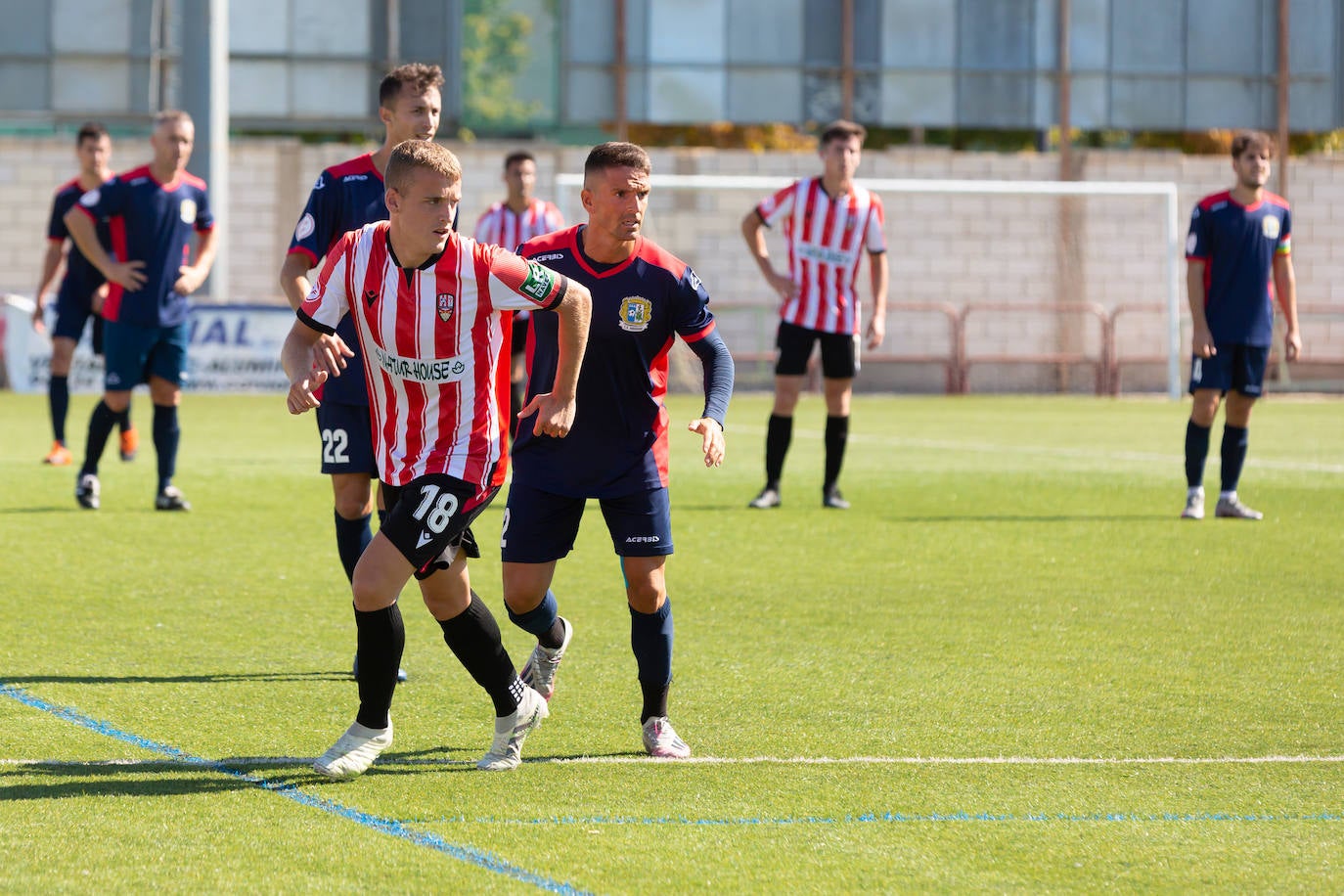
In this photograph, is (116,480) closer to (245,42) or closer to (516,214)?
(516,214)

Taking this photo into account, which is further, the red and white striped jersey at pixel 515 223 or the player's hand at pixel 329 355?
the red and white striped jersey at pixel 515 223

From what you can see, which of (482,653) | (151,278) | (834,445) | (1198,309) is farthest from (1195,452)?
(482,653)

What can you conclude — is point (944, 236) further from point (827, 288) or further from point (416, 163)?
point (416, 163)

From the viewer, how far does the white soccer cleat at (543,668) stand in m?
5.16

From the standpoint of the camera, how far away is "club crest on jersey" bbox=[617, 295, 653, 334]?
483 cm

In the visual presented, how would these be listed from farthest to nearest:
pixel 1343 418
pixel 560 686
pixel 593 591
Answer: pixel 1343 418 → pixel 593 591 → pixel 560 686

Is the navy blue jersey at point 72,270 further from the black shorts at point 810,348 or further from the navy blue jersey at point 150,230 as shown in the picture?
the black shorts at point 810,348

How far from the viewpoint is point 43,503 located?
32.6ft

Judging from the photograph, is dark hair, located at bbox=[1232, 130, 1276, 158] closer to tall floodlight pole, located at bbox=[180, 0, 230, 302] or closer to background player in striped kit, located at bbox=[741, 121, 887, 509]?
background player in striped kit, located at bbox=[741, 121, 887, 509]

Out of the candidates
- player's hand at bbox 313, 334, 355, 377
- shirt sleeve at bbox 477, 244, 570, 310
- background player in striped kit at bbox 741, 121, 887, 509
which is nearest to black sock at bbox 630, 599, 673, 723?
shirt sleeve at bbox 477, 244, 570, 310

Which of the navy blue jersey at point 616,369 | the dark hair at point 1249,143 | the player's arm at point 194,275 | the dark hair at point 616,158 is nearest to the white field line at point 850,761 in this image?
the navy blue jersey at point 616,369

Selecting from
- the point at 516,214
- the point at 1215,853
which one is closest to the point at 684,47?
the point at 516,214

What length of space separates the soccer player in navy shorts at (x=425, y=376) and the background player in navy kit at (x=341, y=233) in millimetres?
938

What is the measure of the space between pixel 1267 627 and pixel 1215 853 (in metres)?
2.94
